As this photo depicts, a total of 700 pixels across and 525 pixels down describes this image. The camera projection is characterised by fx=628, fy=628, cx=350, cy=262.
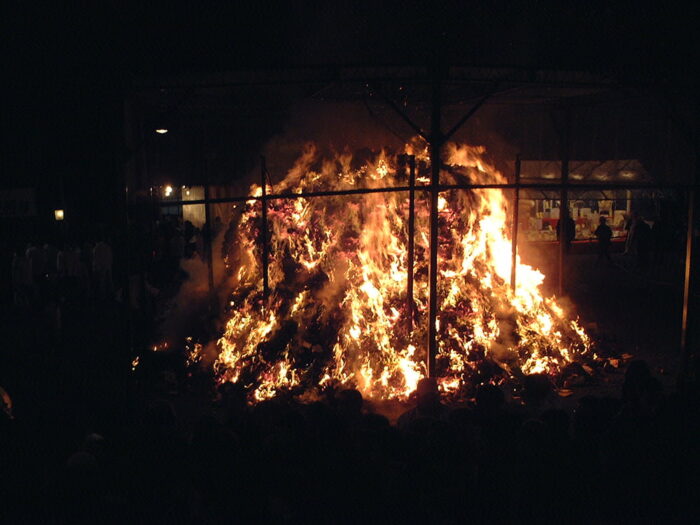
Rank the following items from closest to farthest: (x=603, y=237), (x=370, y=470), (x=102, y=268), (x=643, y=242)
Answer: (x=370, y=470) → (x=102, y=268) → (x=643, y=242) → (x=603, y=237)

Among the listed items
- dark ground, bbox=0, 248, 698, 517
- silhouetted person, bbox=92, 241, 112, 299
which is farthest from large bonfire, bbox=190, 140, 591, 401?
silhouetted person, bbox=92, 241, 112, 299

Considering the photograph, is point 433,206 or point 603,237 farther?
point 603,237

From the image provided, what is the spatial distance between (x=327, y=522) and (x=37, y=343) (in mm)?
10534

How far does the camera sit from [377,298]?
10906 mm

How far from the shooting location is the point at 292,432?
18.4 feet

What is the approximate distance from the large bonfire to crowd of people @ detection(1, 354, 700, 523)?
4221mm

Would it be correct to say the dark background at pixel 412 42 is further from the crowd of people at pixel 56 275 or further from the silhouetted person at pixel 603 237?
the silhouetted person at pixel 603 237

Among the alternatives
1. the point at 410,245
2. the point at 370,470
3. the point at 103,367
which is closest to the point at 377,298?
the point at 410,245

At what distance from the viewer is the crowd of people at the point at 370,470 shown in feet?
16.4

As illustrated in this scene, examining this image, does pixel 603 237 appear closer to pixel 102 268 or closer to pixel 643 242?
pixel 643 242

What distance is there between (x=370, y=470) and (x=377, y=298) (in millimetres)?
5845

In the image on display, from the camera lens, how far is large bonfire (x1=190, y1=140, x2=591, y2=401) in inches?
406

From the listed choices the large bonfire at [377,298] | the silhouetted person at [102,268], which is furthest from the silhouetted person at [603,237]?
the silhouetted person at [102,268]

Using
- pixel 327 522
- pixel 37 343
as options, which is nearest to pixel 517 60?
pixel 327 522
